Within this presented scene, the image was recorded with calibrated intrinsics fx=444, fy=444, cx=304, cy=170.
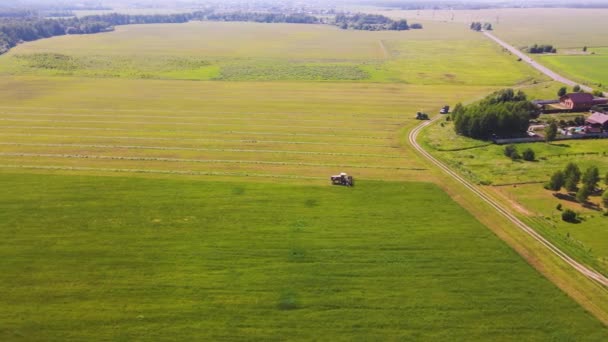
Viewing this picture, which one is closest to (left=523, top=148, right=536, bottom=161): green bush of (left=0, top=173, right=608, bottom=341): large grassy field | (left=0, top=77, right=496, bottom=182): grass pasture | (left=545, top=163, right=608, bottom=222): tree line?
(left=545, top=163, right=608, bottom=222): tree line

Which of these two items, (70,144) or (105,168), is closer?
(105,168)

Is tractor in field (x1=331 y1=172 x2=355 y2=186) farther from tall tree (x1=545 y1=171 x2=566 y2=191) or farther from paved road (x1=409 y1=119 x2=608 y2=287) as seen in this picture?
tall tree (x1=545 y1=171 x2=566 y2=191)

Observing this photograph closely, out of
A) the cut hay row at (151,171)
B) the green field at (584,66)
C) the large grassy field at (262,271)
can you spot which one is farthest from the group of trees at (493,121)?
the green field at (584,66)

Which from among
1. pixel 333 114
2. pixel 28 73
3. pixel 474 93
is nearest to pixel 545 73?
pixel 474 93

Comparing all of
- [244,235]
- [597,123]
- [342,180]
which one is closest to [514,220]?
[342,180]

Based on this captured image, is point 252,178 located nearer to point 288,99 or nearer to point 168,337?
point 168,337

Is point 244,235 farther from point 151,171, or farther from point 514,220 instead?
point 514,220
